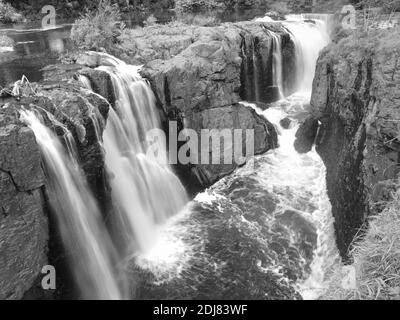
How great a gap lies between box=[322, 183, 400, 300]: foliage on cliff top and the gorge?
1.10 metres

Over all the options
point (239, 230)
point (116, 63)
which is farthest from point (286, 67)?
point (239, 230)

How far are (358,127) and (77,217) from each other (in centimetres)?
759

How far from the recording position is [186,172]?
12953mm

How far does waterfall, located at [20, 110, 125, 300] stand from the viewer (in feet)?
26.2

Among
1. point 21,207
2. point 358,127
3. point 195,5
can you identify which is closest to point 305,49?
point 358,127

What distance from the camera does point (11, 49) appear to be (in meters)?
16.9

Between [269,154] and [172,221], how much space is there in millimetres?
4796

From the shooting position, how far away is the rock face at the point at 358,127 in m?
8.41

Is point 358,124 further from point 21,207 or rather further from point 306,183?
point 21,207

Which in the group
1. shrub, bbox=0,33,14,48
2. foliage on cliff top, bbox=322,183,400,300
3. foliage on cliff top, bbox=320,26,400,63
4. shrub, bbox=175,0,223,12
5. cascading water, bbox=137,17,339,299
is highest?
shrub, bbox=175,0,223,12

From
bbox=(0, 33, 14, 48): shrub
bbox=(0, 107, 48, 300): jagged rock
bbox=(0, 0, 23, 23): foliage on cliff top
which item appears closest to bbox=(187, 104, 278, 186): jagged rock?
bbox=(0, 107, 48, 300): jagged rock

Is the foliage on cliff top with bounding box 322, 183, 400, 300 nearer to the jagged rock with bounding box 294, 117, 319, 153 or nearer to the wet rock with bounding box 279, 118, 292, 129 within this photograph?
the jagged rock with bounding box 294, 117, 319, 153

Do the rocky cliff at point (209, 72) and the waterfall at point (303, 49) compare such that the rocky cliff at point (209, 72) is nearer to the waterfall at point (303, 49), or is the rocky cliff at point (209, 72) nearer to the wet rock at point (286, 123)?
the waterfall at point (303, 49)
